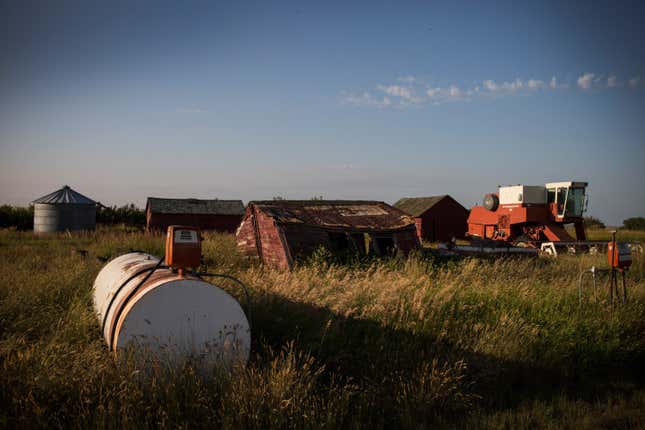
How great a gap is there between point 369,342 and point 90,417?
3.80 meters

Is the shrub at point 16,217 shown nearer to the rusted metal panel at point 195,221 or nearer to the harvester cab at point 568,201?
the rusted metal panel at point 195,221

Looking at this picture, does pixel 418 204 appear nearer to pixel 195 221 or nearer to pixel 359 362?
pixel 195 221

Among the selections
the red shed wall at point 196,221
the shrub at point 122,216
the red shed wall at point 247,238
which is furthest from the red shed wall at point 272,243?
the shrub at point 122,216

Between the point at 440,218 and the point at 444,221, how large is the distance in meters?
0.39

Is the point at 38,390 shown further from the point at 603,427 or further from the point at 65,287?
the point at 603,427

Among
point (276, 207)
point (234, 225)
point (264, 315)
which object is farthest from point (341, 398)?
point (234, 225)

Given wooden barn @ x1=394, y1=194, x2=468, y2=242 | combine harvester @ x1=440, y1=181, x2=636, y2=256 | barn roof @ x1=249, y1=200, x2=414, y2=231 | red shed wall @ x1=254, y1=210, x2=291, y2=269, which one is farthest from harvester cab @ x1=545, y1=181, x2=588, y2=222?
red shed wall @ x1=254, y1=210, x2=291, y2=269

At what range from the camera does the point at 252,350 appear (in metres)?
6.29

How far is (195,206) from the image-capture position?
31625 millimetres

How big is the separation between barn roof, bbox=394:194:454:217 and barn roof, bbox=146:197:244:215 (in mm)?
11952

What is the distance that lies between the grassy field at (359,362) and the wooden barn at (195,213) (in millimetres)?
20397

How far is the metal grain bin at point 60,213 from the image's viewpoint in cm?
2722

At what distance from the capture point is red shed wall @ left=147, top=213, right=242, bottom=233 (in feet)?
97.9

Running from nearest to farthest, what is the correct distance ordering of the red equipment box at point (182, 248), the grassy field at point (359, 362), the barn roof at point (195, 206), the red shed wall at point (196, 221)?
the grassy field at point (359, 362) → the red equipment box at point (182, 248) → the red shed wall at point (196, 221) → the barn roof at point (195, 206)
